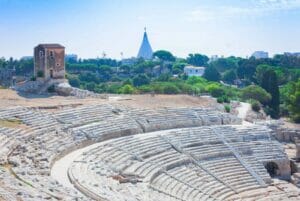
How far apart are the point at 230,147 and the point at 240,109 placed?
542 inches

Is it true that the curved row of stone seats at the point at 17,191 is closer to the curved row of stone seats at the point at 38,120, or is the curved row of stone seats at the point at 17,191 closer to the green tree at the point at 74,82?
the curved row of stone seats at the point at 38,120

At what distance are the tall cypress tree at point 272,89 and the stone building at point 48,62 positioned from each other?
75.2ft

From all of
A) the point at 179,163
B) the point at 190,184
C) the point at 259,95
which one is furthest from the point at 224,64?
the point at 190,184

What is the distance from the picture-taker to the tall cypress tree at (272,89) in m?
54.0

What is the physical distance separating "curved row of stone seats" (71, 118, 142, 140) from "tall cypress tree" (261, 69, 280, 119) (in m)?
25.0

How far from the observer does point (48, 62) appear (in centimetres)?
4125

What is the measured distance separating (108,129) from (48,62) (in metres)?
12.9

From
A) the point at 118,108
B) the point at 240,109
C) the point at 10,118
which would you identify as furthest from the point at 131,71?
the point at 10,118

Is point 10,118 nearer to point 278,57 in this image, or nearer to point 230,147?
point 230,147

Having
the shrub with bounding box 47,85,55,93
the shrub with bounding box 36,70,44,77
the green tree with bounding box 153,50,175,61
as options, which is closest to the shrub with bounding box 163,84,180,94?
the shrub with bounding box 47,85,55,93

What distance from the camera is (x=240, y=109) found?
149ft

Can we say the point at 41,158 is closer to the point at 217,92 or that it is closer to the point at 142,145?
the point at 142,145

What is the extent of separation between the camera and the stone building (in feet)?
135

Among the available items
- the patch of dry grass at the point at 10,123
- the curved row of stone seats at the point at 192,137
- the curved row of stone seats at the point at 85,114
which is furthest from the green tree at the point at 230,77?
the patch of dry grass at the point at 10,123
